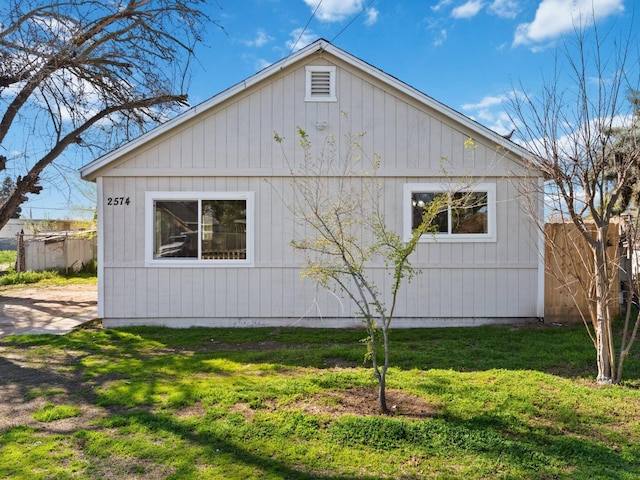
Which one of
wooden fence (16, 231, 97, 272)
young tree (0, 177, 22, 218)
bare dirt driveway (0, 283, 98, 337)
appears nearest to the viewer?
bare dirt driveway (0, 283, 98, 337)

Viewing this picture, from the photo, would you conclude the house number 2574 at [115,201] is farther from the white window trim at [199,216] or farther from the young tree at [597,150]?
the young tree at [597,150]

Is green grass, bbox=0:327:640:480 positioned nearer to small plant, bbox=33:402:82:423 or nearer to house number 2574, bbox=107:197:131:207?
small plant, bbox=33:402:82:423

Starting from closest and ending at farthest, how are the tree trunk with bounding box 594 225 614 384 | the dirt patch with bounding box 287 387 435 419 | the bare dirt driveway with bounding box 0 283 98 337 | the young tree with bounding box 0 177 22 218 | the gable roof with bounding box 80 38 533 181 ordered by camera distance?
the dirt patch with bounding box 287 387 435 419 < the tree trunk with bounding box 594 225 614 384 < the gable roof with bounding box 80 38 533 181 < the bare dirt driveway with bounding box 0 283 98 337 < the young tree with bounding box 0 177 22 218

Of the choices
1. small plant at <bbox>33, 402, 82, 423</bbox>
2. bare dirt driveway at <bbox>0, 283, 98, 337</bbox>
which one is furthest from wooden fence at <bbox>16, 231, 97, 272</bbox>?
small plant at <bbox>33, 402, 82, 423</bbox>

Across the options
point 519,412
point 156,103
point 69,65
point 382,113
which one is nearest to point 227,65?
point 156,103

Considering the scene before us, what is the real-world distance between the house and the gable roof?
0.09m

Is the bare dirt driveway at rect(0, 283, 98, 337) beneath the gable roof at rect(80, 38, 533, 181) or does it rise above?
beneath

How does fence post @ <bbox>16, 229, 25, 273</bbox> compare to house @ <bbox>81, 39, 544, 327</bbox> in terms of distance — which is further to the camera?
fence post @ <bbox>16, 229, 25, 273</bbox>

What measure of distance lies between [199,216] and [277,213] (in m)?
1.37

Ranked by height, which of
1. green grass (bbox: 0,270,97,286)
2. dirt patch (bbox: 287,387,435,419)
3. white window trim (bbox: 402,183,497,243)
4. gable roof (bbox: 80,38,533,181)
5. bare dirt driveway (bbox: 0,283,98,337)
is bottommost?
bare dirt driveway (bbox: 0,283,98,337)

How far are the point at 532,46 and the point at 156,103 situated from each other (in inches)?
356

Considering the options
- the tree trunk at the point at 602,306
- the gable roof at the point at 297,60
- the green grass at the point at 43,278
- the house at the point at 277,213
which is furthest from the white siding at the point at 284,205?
the green grass at the point at 43,278

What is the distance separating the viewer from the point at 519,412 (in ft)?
13.5

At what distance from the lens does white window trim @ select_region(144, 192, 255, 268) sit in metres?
8.17
